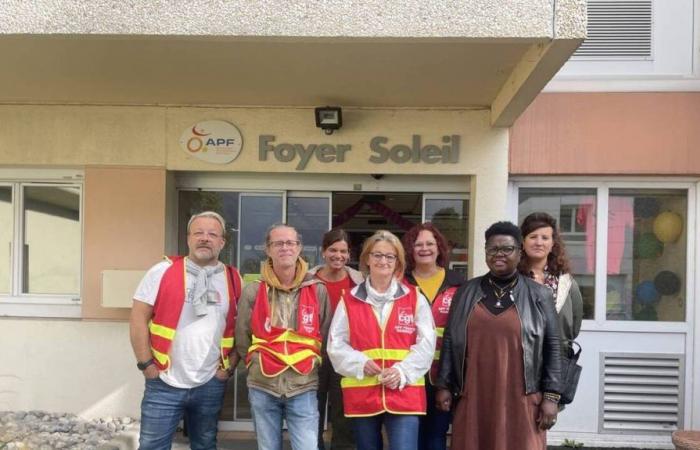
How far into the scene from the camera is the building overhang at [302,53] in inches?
130

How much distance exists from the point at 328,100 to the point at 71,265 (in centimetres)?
282

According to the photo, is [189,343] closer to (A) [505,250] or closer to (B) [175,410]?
(B) [175,410]

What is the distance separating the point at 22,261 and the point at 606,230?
5.30m

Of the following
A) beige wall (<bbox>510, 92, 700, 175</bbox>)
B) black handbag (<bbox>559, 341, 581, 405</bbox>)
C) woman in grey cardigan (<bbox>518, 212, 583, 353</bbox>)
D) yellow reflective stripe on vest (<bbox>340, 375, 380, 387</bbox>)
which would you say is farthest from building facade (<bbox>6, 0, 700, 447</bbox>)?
yellow reflective stripe on vest (<bbox>340, 375, 380, 387</bbox>)

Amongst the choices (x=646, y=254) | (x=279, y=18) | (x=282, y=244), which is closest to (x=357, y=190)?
(x=282, y=244)

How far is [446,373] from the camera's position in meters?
3.36

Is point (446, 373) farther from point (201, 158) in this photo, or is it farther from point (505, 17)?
point (201, 158)

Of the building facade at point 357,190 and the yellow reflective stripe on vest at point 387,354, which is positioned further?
the building facade at point 357,190

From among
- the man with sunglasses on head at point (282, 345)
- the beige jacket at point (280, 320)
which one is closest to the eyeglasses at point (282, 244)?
the man with sunglasses on head at point (282, 345)

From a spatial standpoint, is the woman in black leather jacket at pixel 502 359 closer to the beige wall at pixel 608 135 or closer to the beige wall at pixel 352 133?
the beige wall at pixel 352 133

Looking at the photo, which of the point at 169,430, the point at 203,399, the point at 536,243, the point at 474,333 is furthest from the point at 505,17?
the point at 169,430

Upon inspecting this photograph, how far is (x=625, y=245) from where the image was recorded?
17.4 feet

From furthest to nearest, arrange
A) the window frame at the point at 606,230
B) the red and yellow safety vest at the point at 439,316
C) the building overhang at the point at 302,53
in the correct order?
the window frame at the point at 606,230 < the red and yellow safety vest at the point at 439,316 < the building overhang at the point at 302,53

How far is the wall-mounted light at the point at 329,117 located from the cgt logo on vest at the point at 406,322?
2.18 metres
